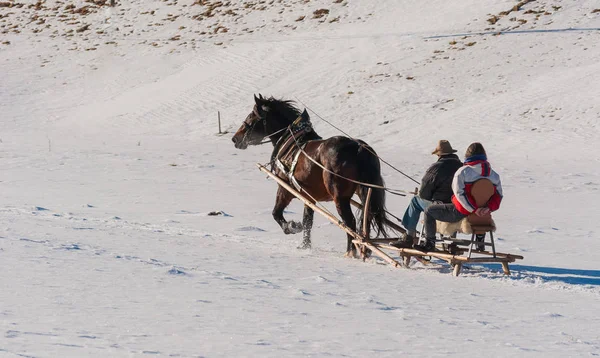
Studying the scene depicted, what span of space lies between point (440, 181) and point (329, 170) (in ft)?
5.14

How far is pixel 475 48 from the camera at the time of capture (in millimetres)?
29766

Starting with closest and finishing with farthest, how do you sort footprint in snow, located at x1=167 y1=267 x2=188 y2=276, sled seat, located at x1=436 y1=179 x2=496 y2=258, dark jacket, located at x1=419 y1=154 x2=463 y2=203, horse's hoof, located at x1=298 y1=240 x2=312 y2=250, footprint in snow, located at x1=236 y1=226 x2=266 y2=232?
1. footprint in snow, located at x1=167 y1=267 x2=188 y2=276
2. sled seat, located at x1=436 y1=179 x2=496 y2=258
3. dark jacket, located at x1=419 y1=154 x2=463 y2=203
4. horse's hoof, located at x1=298 y1=240 x2=312 y2=250
5. footprint in snow, located at x1=236 y1=226 x2=266 y2=232

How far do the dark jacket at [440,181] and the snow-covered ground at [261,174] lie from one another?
0.81 metres

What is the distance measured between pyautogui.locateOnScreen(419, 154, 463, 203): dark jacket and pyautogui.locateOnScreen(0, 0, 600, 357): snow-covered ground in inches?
32.0

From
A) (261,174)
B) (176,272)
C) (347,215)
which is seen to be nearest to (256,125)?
(347,215)

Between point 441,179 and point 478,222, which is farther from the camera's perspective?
point 441,179

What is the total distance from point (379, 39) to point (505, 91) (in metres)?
8.47

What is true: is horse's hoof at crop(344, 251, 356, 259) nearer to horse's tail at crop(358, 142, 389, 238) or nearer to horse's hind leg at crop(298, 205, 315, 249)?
horse's tail at crop(358, 142, 389, 238)

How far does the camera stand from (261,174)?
17.8 metres

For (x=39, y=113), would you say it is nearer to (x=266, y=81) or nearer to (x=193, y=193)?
(x=266, y=81)

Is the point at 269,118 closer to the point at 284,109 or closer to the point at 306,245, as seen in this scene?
the point at 284,109

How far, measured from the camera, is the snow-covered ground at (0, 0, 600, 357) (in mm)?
5172

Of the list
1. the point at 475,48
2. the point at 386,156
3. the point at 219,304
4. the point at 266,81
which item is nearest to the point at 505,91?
the point at 475,48

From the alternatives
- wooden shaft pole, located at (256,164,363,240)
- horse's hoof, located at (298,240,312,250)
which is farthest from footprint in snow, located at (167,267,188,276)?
horse's hoof, located at (298,240,312,250)
